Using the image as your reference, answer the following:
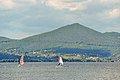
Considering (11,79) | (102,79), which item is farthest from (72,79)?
(11,79)

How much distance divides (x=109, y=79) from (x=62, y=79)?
24.3 m

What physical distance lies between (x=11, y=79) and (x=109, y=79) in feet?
166

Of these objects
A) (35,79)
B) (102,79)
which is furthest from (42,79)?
(102,79)

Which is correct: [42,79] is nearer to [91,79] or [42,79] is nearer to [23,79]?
[23,79]

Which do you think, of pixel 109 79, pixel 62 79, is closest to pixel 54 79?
pixel 62 79

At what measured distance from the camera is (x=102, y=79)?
18425 cm

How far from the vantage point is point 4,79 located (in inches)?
7594

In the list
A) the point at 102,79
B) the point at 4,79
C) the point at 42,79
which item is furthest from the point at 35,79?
the point at 102,79

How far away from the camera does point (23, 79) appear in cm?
19138

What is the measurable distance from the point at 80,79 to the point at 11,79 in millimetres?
35917

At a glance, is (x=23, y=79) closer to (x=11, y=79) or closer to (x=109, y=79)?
(x=11, y=79)

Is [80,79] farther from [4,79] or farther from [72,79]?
[4,79]

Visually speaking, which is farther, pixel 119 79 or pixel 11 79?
pixel 11 79

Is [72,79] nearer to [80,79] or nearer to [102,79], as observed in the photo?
[80,79]
